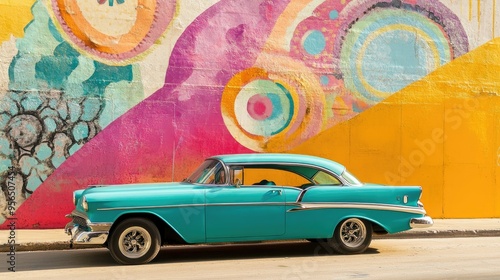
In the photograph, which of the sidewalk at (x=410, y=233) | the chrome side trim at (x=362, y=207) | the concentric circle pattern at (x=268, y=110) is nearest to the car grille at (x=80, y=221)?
the sidewalk at (x=410, y=233)

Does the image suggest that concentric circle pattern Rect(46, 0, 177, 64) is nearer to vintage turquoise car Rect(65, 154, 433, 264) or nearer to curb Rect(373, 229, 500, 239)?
vintage turquoise car Rect(65, 154, 433, 264)

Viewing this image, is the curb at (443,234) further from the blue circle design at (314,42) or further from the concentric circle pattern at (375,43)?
the blue circle design at (314,42)

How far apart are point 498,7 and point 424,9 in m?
1.65

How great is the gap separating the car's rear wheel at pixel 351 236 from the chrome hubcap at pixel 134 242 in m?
2.58

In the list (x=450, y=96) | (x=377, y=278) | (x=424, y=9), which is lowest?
(x=377, y=278)

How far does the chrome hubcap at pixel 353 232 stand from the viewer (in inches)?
401

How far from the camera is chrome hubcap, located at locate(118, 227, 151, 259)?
9320 mm

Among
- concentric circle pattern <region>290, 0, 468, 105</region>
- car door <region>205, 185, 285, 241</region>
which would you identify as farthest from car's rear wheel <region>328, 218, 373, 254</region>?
concentric circle pattern <region>290, 0, 468, 105</region>

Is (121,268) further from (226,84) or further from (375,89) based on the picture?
(375,89)

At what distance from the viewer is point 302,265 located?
30.7 ft

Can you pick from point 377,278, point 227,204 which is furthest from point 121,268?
point 377,278

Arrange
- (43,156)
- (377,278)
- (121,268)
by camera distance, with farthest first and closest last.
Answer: (43,156) → (121,268) → (377,278)

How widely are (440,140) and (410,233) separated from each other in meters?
3.02

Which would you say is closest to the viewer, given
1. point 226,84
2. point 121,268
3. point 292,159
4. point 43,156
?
point 121,268
